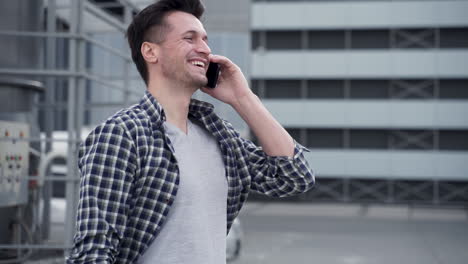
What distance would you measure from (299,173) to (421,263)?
9.34 metres

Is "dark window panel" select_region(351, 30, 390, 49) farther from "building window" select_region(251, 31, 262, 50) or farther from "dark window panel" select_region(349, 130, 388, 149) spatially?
"building window" select_region(251, 31, 262, 50)

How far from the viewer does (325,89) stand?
101 feet

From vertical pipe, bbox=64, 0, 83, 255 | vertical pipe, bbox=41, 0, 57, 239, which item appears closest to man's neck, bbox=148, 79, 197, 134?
vertical pipe, bbox=64, 0, 83, 255

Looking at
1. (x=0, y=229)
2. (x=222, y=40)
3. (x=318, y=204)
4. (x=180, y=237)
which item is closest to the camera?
(x=180, y=237)

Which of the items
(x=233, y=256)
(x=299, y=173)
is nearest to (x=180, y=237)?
(x=299, y=173)

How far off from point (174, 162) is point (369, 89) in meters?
29.5

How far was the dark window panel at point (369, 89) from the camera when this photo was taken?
30438 mm

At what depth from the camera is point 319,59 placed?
101 feet

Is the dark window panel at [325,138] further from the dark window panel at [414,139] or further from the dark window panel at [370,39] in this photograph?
the dark window panel at [370,39]

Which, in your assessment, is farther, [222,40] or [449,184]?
[449,184]

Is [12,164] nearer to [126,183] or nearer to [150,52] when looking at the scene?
[150,52]

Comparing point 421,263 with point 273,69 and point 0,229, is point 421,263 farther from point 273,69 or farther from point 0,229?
point 273,69

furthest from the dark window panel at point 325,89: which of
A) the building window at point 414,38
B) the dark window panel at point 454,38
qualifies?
the dark window panel at point 454,38

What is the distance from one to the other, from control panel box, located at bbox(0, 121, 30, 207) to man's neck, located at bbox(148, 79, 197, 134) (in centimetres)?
405
